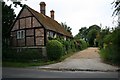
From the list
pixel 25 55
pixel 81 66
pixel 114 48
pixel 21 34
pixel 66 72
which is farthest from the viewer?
pixel 21 34

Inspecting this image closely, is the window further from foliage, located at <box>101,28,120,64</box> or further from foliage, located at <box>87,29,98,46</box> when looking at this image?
foliage, located at <box>87,29,98,46</box>

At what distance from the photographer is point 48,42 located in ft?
105

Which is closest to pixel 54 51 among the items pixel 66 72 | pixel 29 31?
pixel 29 31

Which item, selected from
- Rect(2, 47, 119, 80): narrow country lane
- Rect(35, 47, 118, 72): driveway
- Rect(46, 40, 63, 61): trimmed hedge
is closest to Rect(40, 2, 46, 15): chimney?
Rect(46, 40, 63, 61): trimmed hedge

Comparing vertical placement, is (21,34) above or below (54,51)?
above

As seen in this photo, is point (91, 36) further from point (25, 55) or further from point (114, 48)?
point (114, 48)

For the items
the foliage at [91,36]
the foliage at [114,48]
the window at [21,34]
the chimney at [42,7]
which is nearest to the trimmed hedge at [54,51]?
the window at [21,34]

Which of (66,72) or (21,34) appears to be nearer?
(66,72)

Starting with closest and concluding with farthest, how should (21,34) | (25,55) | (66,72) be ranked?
1. (66,72)
2. (25,55)
3. (21,34)

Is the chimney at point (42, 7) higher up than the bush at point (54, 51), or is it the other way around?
the chimney at point (42, 7)

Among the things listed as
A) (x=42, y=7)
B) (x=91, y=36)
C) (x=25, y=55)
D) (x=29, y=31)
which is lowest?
(x=25, y=55)

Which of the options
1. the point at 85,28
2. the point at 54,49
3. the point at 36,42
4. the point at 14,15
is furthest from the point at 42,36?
the point at 85,28

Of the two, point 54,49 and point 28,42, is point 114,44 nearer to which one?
point 54,49

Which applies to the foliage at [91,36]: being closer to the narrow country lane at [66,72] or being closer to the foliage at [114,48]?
the foliage at [114,48]
